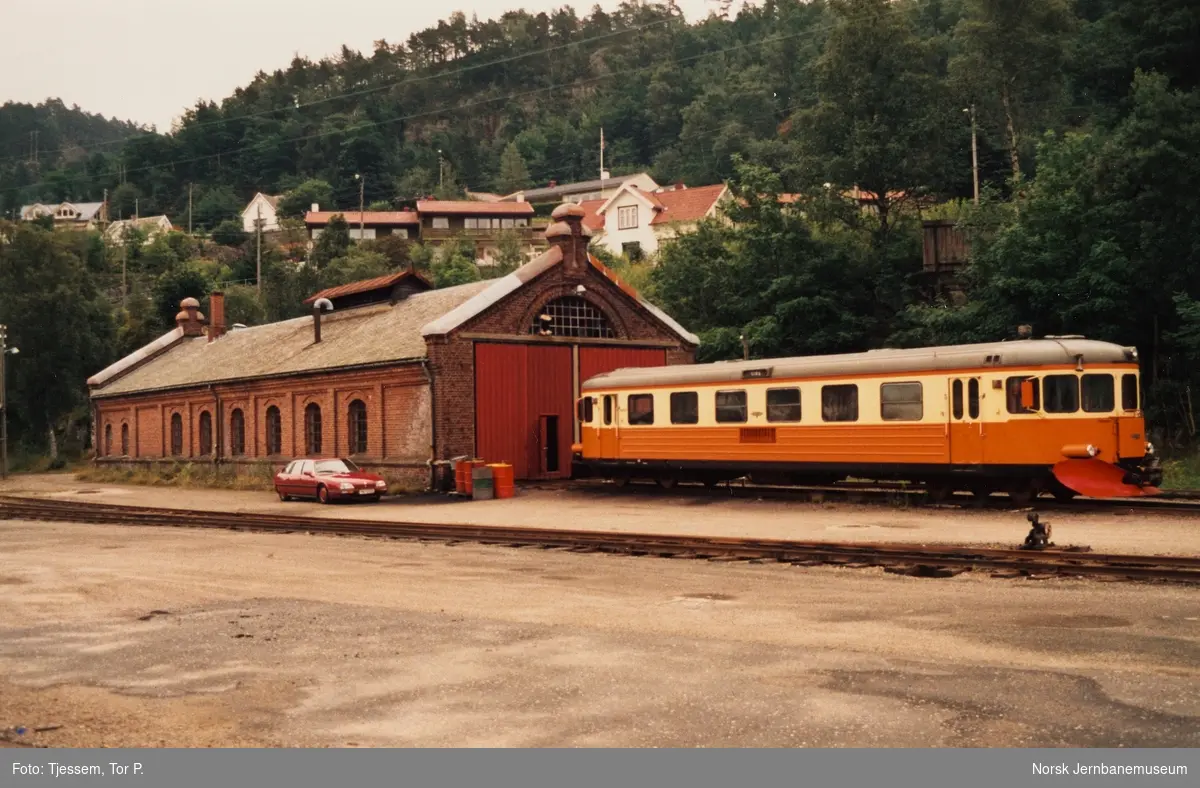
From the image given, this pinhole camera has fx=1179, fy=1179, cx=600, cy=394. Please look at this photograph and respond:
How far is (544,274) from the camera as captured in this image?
124 ft

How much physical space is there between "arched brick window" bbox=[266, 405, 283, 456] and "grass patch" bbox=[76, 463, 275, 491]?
2.27 feet

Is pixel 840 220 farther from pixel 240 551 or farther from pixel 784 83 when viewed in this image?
pixel 784 83

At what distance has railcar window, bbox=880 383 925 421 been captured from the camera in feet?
85.0

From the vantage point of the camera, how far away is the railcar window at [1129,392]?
2406cm

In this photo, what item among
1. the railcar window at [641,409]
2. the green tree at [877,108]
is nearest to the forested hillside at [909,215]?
the green tree at [877,108]

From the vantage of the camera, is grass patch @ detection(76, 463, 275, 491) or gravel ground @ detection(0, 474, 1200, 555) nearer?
gravel ground @ detection(0, 474, 1200, 555)

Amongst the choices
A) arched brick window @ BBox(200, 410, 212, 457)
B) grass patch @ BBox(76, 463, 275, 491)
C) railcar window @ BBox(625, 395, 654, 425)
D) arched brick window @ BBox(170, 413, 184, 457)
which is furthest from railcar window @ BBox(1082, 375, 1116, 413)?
arched brick window @ BBox(170, 413, 184, 457)

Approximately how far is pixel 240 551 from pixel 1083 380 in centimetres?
1682

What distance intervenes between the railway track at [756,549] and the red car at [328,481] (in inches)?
156

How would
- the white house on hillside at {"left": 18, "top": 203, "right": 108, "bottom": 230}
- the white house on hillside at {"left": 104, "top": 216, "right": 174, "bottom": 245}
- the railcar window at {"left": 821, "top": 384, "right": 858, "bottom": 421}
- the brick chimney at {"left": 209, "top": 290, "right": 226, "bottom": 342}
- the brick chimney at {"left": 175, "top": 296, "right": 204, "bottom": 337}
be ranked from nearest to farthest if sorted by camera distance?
the railcar window at {"left": 821, "top": 384, "right": 858, "bottom": 421} → the brick chimney at {"left": 209, "top": 290, "right": 226, "bottom": 342} → the brick chimney at {"left": 175, "top": 296, "right": 204, "bottom": 337} → the white house on hillside at {"left": 104, "top": 216, "right": 174, "bottom": 245} → the white house on hillside at {"left": 18, "top": 203, "right": 108, "bottom": 230}

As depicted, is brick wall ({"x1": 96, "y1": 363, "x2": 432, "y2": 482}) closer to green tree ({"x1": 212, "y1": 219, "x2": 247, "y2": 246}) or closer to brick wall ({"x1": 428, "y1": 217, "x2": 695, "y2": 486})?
brick wall ({"x1": 428, "y1": 217, "x2": 695, "y2": 486})

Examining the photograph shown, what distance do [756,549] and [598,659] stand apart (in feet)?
26.1

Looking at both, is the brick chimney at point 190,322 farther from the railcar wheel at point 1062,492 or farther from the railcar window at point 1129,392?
the railcar window at point 1129,392

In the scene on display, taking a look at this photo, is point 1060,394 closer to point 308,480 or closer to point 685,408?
point 685,408
